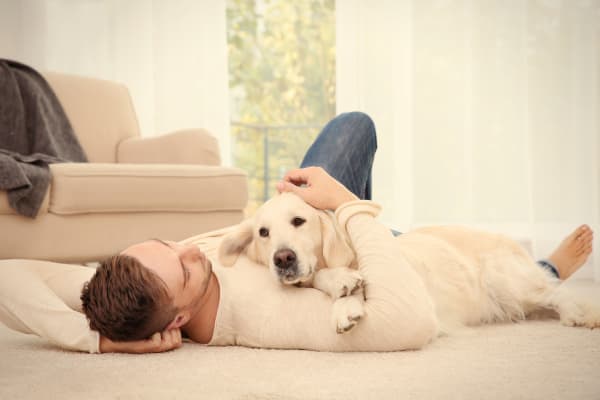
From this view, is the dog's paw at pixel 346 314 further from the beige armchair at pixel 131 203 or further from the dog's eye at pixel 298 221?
the beige armchair at pixel 131 203

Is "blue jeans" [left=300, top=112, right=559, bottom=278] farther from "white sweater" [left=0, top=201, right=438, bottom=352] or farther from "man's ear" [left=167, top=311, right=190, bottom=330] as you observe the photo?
"man's ear" [left=167, top=311, right=190, bottom=330]

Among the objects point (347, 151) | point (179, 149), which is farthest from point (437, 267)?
point (179, 149)

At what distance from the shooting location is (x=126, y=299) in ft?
5.32

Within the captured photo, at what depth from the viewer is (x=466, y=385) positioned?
4.55 ft

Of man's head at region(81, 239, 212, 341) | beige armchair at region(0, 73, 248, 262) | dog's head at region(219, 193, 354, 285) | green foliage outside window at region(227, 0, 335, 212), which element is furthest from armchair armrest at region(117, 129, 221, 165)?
green foliage outside window at region(227, 0, 335, 212)

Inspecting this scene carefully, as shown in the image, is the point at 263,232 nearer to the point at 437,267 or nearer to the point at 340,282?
the point at 340,282

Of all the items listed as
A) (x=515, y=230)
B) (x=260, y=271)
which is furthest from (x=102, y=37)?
(x=260, y=271)

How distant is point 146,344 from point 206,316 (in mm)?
211

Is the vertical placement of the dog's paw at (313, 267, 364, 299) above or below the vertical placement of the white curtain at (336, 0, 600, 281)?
below

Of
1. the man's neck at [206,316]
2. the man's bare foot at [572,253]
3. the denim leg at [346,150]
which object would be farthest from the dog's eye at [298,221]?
the man's bare foot at [572,253]

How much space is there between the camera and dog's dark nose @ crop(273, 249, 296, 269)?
1.86 m

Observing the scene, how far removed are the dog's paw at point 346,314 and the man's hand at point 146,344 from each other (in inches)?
20.4

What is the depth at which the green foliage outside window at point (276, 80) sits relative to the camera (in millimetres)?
7934

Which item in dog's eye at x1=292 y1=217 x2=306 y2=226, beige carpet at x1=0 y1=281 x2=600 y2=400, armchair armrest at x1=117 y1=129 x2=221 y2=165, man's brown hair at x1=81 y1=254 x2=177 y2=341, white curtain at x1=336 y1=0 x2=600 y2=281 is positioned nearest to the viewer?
beige carpet at x1=0 y1=281 x2=600 y2=400
